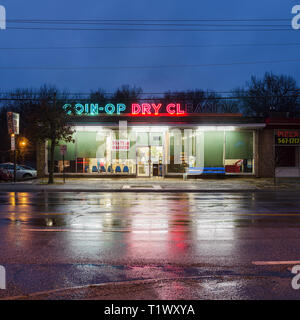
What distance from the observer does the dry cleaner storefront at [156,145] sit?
87.0 feet

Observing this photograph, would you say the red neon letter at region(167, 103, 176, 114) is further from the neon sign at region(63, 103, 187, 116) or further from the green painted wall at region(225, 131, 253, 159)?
the green painted wall at region(225, 131, 253, 159)

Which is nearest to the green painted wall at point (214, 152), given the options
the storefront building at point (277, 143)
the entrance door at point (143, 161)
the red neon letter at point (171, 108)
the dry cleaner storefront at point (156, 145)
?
the dry cleaner storefront at point (156, 145)

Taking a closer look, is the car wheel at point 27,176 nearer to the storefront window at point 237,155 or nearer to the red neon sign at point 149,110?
the red neon sign at point 149,110

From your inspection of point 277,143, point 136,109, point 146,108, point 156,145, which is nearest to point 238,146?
point 277,143

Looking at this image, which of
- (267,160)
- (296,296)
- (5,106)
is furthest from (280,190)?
(5,106)

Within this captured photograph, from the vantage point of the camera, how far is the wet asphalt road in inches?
181

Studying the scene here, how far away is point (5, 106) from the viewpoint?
59.2 metres

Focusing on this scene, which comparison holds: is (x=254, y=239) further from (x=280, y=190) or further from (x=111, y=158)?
(x=111, y=158)

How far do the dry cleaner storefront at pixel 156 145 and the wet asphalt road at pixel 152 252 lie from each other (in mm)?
15894

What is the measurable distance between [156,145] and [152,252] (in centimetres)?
2165

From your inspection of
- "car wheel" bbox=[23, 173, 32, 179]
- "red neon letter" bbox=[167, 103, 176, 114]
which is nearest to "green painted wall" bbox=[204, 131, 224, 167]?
"red neon letter" bbox=[167, 103, 176, 114]

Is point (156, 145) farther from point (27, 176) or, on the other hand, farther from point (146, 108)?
point (27, 176)

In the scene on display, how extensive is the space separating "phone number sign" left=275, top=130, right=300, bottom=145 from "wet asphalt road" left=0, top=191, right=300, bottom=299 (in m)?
17.2

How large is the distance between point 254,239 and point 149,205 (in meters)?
6.07
